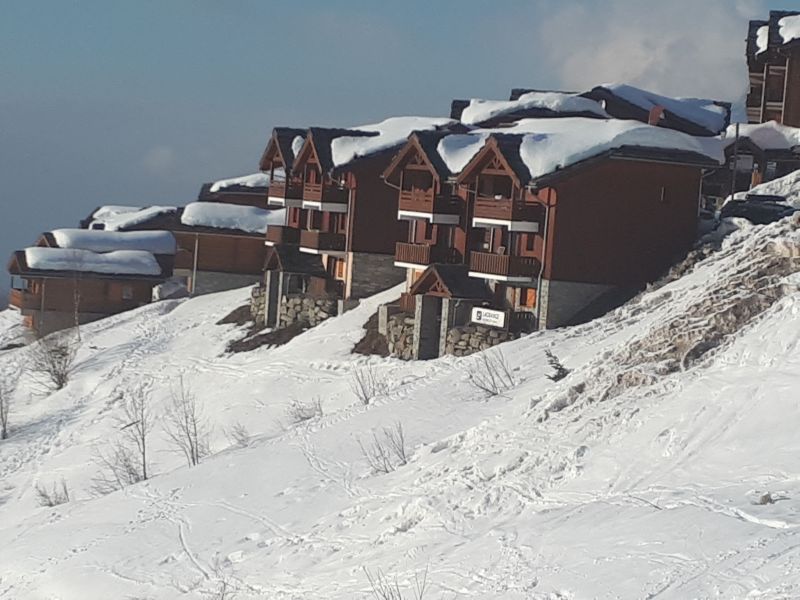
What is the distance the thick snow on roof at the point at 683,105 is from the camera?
49.2 metres

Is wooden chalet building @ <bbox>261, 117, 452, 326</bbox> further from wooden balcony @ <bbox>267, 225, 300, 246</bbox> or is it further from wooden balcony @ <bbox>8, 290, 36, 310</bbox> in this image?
wooden balcony @ <bbox>8, 290, 36, 310</bbox>

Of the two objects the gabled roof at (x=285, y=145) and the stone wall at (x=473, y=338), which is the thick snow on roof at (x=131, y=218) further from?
the stone wall at (x=473, y=338)

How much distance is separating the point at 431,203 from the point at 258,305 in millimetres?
11305

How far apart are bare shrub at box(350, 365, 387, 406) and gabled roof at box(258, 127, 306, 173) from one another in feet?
59.1

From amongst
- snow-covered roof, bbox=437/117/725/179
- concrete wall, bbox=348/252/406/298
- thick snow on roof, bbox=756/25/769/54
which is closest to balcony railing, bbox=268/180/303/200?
concrete wall, bbox=348/252/406/298

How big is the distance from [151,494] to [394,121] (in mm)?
28324

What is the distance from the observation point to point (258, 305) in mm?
48844

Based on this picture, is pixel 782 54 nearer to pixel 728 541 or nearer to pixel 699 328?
pixel 699 328

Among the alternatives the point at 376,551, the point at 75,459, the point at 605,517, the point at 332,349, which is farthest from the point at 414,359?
the point at 605,517

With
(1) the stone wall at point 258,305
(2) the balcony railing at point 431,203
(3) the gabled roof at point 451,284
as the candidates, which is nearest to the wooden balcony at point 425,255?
(2) the balcony railing at point 431,203

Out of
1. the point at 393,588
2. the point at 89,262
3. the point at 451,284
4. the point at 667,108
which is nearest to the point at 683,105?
the point at 667,108

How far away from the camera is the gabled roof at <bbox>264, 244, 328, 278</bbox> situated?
47.8 metres

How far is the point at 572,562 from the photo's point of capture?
14602mm

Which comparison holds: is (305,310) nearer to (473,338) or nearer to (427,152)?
(427,152)
